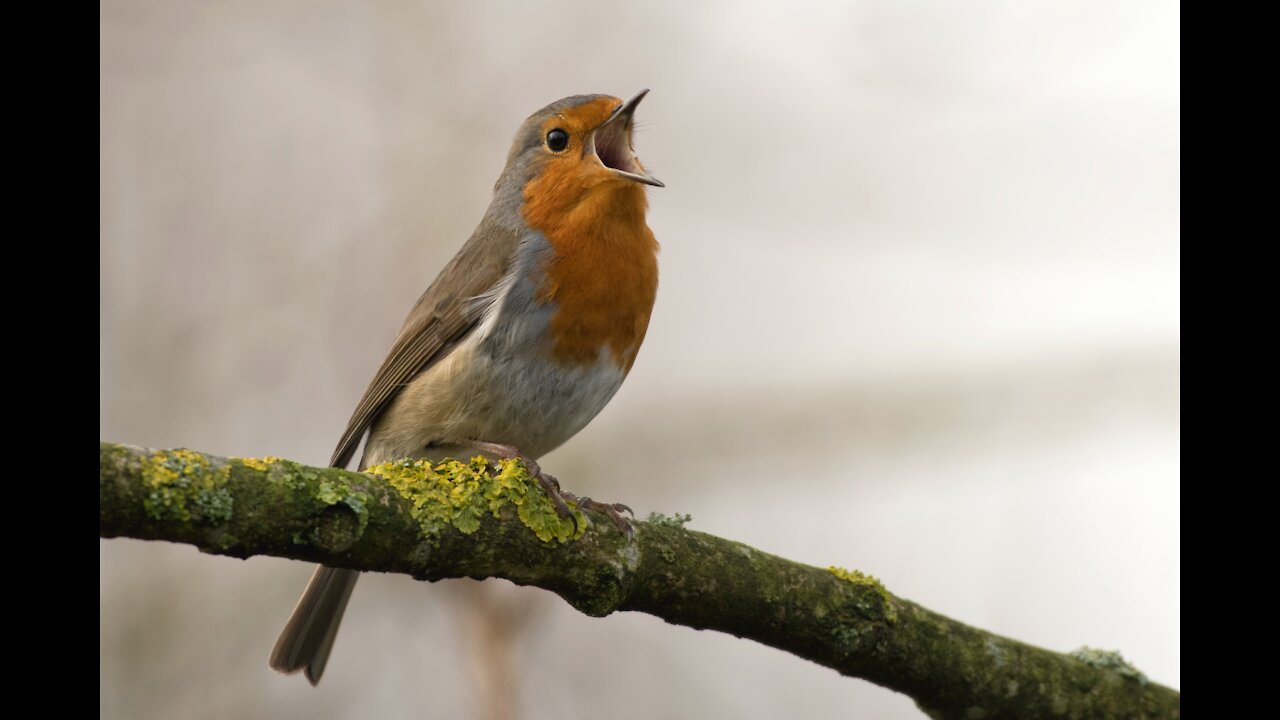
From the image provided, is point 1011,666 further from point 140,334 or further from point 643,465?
point 140,334

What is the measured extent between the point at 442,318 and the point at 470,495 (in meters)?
1.31

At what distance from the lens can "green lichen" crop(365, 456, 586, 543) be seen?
229cm

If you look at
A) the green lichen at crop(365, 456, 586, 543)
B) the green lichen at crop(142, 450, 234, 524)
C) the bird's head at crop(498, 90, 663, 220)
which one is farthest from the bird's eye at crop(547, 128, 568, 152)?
the green lichen at crop(142, 450, 234, 524)

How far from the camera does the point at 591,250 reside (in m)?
3.47

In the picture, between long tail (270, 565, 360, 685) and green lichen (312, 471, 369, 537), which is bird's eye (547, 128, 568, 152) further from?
green lichen (312, 471, 369, 537)

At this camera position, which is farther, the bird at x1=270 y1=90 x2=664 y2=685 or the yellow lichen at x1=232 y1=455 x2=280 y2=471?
the bird at x1=270 y1=90 x2=664 y2=685

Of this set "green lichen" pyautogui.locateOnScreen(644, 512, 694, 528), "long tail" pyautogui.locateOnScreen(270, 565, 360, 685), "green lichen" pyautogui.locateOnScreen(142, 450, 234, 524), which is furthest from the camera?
"long tail" pyautogui.locateOnScreen(270, 565, 360, 685)

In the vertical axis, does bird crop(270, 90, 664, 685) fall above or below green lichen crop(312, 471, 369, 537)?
above

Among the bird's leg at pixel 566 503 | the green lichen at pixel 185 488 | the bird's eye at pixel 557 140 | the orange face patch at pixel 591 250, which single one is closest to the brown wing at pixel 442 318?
the orange face patch at pixel 591 250

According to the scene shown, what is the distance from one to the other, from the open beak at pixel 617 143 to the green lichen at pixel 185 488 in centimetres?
204

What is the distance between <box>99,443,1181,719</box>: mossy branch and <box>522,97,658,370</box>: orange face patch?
30.4 inches

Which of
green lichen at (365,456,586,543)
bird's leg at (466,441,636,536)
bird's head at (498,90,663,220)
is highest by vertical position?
bird's head at (498,90,663,220)

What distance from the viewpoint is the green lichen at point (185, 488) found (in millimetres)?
1885

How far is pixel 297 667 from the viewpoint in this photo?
138 inches
